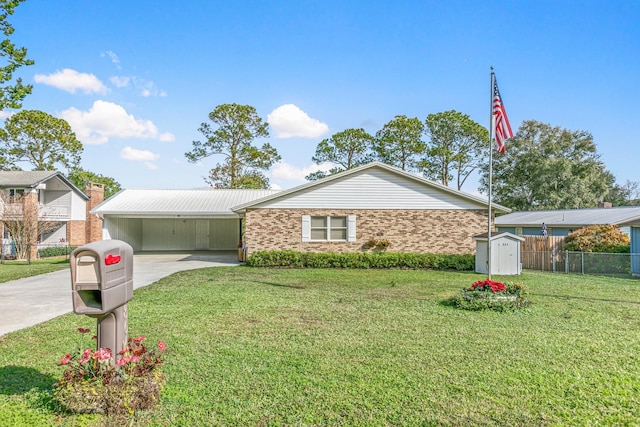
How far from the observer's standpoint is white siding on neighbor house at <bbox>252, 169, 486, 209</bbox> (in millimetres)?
16625

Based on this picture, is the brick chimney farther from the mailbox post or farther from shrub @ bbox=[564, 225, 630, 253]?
shrub @ bbox=[564, 225, 630, 253]

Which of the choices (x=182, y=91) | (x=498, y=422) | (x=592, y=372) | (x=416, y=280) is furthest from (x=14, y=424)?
(x=182, y=91)

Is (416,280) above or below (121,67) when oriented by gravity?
below

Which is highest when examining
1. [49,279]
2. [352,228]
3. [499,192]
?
[499,192]

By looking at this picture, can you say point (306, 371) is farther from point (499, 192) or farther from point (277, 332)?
point (499, 192)

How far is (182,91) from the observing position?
14.9 m

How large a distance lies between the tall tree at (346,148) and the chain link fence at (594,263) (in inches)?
870

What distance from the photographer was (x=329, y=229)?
54.8ft

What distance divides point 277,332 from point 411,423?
3.17 m

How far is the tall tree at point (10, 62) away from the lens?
10359 mm

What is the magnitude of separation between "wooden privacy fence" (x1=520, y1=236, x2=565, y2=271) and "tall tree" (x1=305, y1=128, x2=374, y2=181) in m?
21.1

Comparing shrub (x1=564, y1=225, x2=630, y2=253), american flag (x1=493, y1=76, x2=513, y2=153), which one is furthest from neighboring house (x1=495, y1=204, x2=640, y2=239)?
american flag (x1=493, y1=76, x2=513, y2=153)

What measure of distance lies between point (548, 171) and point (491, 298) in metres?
33.8

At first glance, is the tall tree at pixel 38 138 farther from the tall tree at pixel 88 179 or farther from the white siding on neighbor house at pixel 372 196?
the white siding on neighbor house at pixel 372 196
